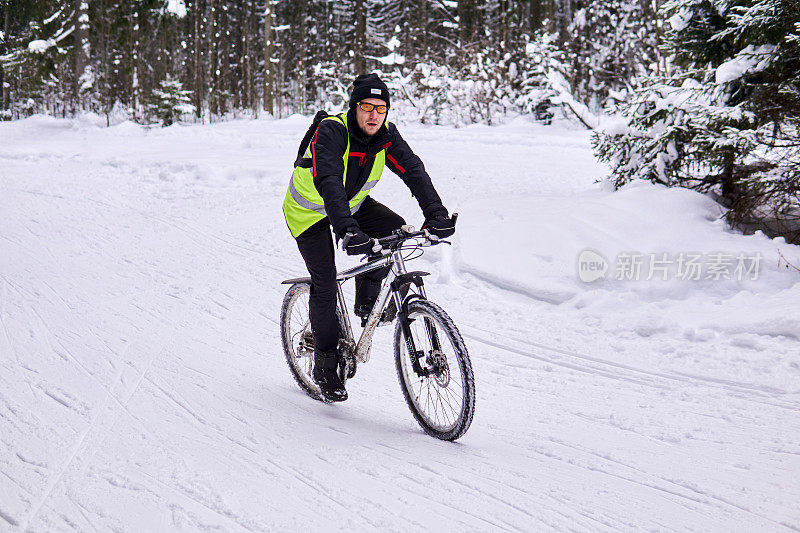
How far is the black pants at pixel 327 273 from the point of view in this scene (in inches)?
163

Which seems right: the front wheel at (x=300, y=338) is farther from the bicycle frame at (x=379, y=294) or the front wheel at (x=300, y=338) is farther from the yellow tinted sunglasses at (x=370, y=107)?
the yellow tinted sunglasses at (x=370, y=107)

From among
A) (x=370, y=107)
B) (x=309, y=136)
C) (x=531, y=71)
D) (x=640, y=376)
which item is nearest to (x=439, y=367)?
(x=370, y=107)

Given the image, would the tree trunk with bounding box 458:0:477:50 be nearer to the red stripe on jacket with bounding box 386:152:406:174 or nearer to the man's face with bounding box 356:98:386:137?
the red stripe on jacket with bounding box 386:152:406:174

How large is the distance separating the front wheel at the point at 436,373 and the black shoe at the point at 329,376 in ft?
1.85

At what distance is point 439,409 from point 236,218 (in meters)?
6.83

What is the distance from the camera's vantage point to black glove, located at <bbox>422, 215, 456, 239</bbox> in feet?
12.2

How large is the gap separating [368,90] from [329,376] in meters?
1.89

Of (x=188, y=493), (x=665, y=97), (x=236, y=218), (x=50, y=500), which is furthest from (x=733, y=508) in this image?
(x=236, y=218)

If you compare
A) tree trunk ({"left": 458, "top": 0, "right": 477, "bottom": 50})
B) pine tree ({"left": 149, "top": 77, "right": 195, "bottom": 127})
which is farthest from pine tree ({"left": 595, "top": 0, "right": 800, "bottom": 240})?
tree trunk ({"left": 458, "top": 0, "right": 477, "bottom": 50})

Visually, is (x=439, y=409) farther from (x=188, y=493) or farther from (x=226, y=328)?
(x=226, y=328)

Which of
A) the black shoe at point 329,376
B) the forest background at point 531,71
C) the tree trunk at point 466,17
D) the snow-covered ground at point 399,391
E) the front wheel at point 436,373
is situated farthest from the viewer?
the tree trunk at point 466,17

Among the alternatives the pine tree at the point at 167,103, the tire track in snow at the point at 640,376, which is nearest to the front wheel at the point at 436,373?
Answer: the tire track in snow at the point at 640,376

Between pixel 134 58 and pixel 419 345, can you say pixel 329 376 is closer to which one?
pixel 419 345

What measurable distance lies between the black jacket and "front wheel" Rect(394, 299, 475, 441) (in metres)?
0.67
